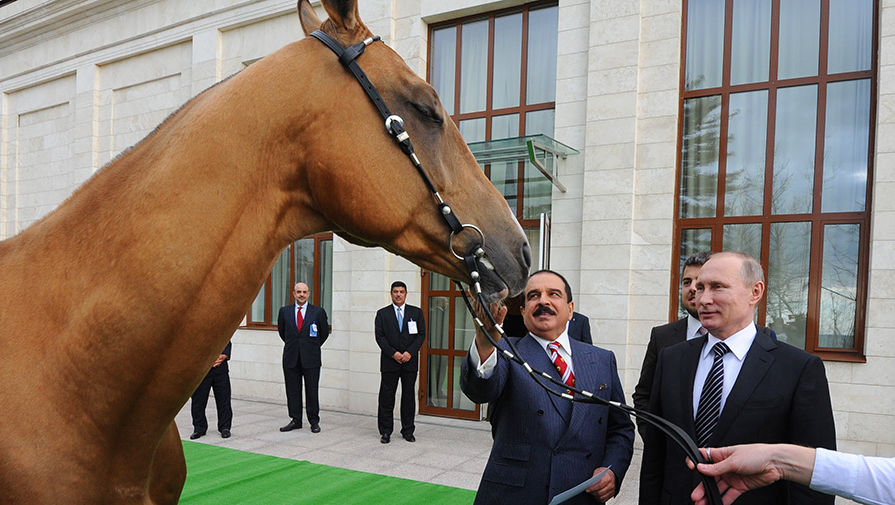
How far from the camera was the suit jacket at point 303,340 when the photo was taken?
7.43 m

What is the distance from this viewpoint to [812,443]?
1877 mm

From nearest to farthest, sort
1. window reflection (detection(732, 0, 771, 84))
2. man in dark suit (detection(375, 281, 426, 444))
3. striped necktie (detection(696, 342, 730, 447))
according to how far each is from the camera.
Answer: striped necktie (detection(696, 342, 730, 447)), window reflection (detection(732, 0, 771, 84)), man in dark suit (detection(375, 281, 426, 444))

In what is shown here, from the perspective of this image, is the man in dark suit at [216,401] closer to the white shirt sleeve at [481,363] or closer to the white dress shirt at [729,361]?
the white shirt sleeve at [481,363]

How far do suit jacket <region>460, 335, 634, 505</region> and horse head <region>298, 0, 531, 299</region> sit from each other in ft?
2.63

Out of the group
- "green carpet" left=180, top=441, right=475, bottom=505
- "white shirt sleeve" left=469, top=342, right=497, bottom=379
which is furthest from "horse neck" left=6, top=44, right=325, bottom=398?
"green carpet" left=180, top=441, right=475, bottom=505

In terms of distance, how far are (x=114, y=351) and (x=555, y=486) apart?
1669mm

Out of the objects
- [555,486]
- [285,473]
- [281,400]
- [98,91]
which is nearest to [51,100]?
[98,91]

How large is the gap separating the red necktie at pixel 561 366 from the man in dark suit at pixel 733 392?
35cm

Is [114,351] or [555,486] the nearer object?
[114,351]

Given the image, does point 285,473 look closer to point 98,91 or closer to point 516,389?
point 516,389

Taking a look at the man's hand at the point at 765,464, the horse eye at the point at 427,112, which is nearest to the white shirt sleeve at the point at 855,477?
the man's hand at the point at 765,464

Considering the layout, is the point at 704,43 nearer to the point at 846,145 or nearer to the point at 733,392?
the point at 846,145

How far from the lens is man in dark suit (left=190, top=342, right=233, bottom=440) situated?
21.9ft

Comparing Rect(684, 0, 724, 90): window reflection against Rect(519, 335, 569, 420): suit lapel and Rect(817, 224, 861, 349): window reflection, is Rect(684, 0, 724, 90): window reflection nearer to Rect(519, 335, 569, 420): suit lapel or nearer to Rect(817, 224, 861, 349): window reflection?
Rect(817, 224, 861, 349): window reflection
